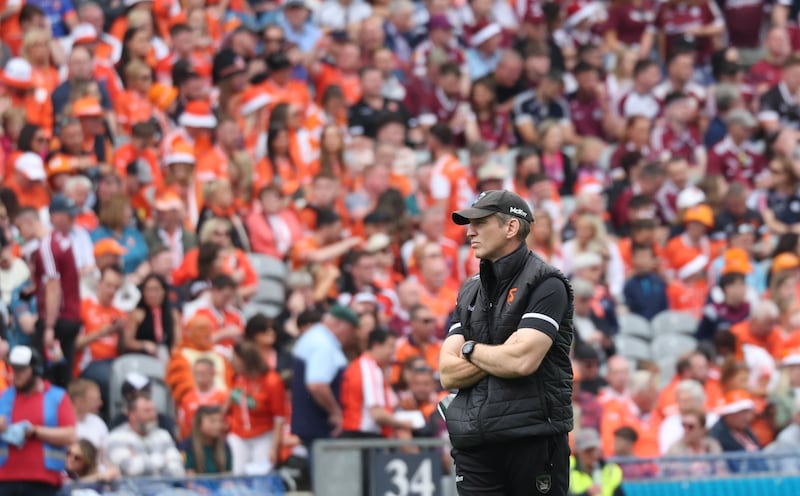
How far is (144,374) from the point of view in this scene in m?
13.2

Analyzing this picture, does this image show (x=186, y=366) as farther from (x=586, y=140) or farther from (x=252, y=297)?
(x=586, y=140)

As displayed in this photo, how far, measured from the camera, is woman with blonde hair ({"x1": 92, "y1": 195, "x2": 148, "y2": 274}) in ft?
47.5

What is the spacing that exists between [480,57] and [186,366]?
8284 mm

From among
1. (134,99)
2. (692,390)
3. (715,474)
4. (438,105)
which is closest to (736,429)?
(692,390)

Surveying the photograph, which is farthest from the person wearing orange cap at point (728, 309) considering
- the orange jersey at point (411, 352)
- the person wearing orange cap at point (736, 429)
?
the orange jersey at point (411, 352)

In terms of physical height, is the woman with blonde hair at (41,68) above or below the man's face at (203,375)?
above

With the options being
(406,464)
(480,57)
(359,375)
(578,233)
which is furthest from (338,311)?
(480,57)

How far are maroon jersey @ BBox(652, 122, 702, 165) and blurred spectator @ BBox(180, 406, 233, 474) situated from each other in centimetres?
876

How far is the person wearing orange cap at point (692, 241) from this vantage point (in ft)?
58.1

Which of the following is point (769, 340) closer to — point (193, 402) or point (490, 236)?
point (193, 402)

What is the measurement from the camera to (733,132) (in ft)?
66.0

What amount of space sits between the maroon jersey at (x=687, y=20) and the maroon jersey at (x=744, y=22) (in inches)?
6.4

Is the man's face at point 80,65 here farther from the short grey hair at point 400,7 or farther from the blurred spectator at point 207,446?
the short grey hair at point 400,7

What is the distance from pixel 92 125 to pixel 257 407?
3942 mm
